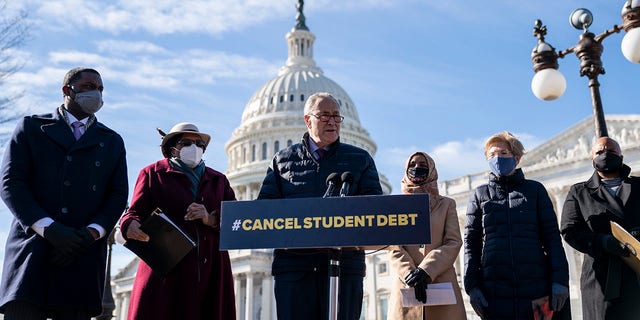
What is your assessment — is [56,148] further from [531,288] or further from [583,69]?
[583,69]

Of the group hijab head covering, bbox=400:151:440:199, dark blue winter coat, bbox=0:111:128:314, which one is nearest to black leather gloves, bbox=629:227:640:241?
hijab head covering, bbox=400:151:440:199

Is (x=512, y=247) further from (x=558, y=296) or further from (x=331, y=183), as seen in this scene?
(x=331, y=183)

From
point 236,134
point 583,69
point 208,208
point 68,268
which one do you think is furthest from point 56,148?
point 236,134

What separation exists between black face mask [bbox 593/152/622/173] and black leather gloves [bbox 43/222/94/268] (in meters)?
4.50

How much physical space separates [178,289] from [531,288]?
9.48 ft

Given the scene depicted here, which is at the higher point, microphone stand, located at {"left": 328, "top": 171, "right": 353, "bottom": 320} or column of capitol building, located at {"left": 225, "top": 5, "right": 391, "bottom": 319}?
column of capitol building, located at {"left": 225, "top": 5, "right": 391, "bottom": 319}

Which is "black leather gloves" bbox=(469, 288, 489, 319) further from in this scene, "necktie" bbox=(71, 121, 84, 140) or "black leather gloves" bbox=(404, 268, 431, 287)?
"necktie" bbox=(71, 121, 84, 140)

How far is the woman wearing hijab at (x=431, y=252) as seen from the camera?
222 inches

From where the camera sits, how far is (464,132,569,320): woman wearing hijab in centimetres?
575

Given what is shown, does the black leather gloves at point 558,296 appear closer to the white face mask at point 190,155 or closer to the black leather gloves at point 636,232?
the black leather gloves at point 636,232

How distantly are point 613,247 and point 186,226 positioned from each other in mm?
3575

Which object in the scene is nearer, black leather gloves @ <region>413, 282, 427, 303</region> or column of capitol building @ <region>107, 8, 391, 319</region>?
black leather gloves @ <region>413, 282, 427, 303</region>

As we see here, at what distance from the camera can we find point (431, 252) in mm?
5613

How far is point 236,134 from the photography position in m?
87.7
